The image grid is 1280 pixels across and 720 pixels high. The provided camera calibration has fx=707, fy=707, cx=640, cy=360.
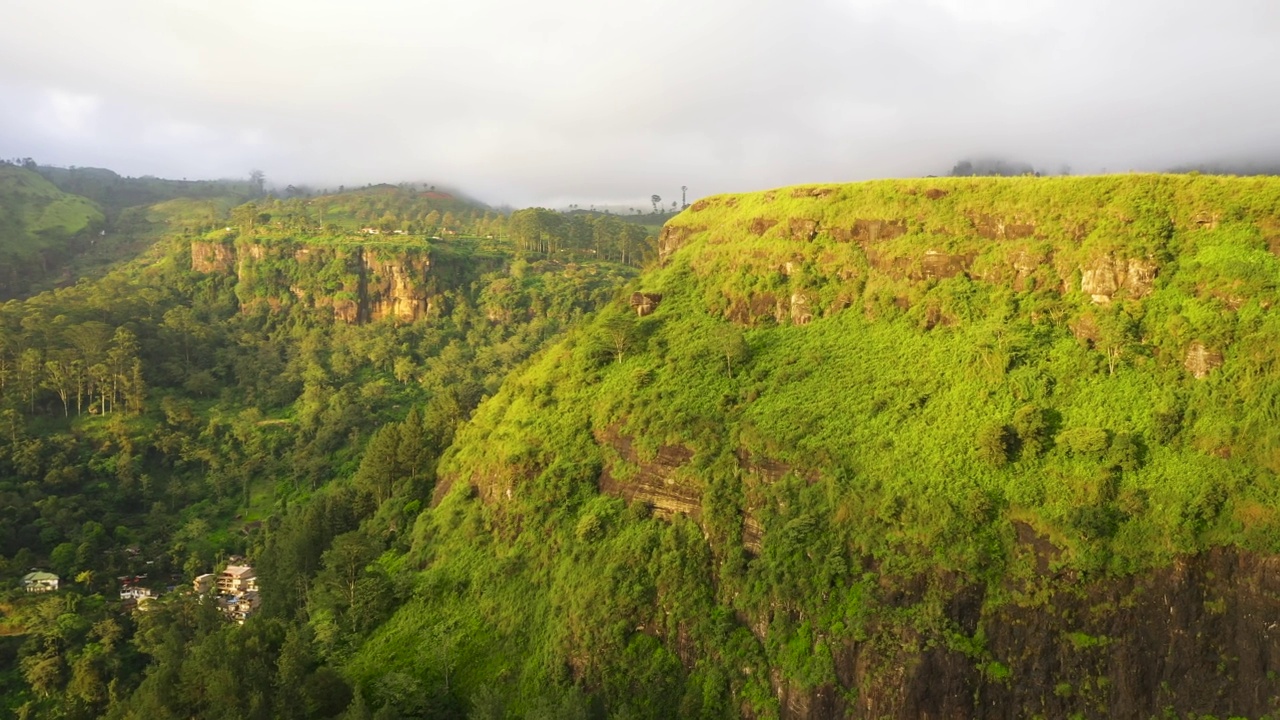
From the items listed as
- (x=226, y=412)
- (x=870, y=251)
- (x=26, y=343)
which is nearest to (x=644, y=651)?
(x=870, y=251)

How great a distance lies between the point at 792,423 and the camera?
29828 mm

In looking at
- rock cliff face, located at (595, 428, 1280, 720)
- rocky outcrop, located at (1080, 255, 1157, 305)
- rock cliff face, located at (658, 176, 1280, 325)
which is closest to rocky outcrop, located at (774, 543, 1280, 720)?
rock cliff face, located at (595, 428, 1280, 720)

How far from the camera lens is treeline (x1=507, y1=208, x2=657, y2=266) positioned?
95.2 m

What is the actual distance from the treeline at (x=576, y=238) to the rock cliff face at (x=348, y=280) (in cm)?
1649

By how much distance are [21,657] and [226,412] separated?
30.7m

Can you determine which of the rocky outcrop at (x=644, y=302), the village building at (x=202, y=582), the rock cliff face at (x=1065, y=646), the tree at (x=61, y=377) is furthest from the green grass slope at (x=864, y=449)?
the tree at (x=61, y=377)

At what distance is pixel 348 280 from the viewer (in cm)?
7825

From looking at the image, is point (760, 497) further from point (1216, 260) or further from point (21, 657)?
point (21, 657)

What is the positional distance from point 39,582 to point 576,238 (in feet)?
236

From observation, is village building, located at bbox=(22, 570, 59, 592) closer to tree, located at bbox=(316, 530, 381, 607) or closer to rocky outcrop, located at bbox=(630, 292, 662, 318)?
tree, located at bbox=(316, 530, 381, 607)

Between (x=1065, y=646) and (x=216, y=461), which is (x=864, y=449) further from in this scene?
(x=216, y=461)

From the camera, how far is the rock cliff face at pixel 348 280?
78.4m

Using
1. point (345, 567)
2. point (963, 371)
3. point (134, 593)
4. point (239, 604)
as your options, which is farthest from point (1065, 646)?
point (134, 593)

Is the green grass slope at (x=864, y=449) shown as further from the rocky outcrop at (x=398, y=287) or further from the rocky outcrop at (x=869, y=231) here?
the rocky outcrop at (x=398, y=287)
